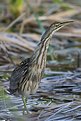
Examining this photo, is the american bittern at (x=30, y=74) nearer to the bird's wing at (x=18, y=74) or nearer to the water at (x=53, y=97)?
the bird's wing at (x=18, y=74)

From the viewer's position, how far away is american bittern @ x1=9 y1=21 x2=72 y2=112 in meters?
5.60

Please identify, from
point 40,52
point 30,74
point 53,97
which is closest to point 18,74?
point 30,74

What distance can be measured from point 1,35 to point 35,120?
341 cm

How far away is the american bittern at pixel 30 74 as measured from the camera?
5601 millimetres

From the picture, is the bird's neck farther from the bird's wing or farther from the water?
the water

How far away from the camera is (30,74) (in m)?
5.78

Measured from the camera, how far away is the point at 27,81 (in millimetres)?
5812

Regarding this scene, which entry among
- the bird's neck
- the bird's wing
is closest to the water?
the bird's wing

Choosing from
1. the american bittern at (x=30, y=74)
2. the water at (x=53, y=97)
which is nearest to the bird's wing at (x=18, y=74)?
the american bittern at (x=30, y=74)

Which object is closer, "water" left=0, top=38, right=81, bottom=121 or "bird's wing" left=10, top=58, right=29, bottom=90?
"water" left=0, top=38, right=81, bottom=121

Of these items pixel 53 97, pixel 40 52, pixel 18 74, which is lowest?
pixel 53 97

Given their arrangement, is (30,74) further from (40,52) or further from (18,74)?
(40,52)

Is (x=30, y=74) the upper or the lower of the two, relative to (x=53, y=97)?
upper

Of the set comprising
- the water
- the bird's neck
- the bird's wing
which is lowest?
the water
